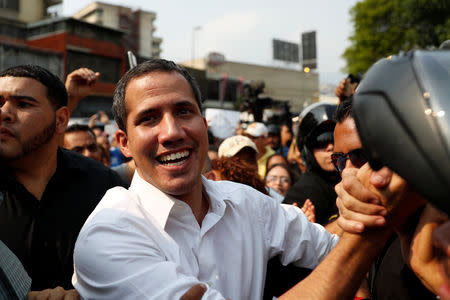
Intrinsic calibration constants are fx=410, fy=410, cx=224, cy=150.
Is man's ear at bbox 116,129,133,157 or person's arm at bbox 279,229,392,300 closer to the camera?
person's arm at bbox 279,229,392,300

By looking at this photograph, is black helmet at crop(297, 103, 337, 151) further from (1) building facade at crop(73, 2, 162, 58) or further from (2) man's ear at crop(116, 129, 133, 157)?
(1) building facade at crop(73, 2, 162, 58)

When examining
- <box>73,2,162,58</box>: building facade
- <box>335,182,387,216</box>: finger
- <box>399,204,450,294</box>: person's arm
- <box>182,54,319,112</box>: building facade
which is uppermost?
<box>73,2,162,58</box>: building facade

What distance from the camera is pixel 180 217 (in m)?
1.51

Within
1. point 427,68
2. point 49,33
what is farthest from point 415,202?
point 49,33

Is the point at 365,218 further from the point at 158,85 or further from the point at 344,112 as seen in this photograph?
the point at 344,112

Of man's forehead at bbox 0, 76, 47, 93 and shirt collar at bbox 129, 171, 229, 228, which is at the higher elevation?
man's forehead at bbox 0, 76, 47, 93

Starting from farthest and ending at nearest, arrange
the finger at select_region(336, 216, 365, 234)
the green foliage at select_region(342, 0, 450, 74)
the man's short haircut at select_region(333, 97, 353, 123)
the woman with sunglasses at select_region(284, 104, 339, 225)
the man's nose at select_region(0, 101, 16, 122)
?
the green foliage at select_region(342, 0, 450, 74) → the woman with sunglasses at select_region(284, 104, 339, 225) → the man's nose at select_region(0, 101, 16, 122) → the man's short haircut at select_region(333, 97, 353, 123) → the finger at select_region(336, 216, 365, 234)

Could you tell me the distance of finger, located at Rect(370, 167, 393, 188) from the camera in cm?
80

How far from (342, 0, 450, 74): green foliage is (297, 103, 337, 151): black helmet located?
21740 mm

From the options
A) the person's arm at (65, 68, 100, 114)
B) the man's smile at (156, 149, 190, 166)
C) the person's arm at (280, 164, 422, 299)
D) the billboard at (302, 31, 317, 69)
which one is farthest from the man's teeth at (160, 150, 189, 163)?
the billboard at (302, 31, 317, 69)

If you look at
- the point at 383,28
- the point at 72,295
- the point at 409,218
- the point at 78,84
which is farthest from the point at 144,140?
the point at 383,28

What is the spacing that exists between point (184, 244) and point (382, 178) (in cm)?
86

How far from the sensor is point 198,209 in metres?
1.69

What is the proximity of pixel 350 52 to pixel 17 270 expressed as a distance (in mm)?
30243
